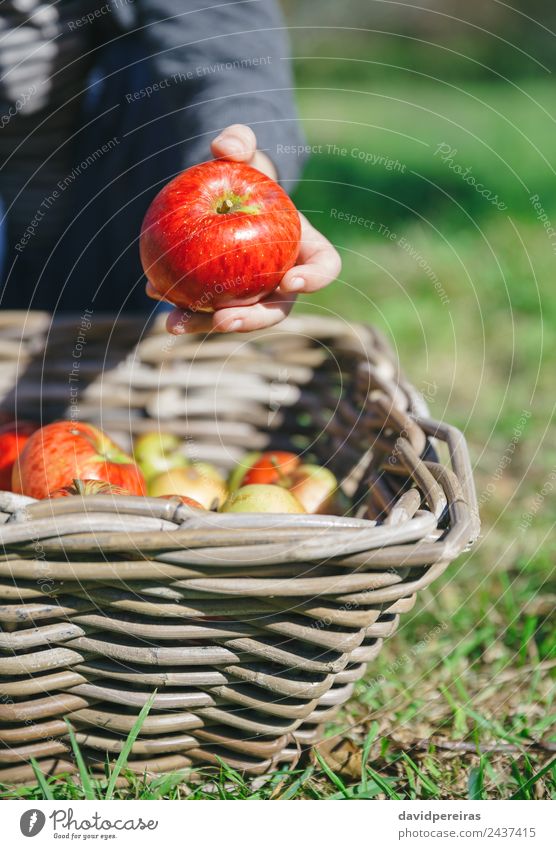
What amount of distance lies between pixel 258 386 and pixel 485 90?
315 inches

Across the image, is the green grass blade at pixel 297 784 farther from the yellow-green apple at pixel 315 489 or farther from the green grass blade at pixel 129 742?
the yellow-green apple at pixel 315 489

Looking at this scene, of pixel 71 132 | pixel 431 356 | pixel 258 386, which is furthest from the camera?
pixel 431 356

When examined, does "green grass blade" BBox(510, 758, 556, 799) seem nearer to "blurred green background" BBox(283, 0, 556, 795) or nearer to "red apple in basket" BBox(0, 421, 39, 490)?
"blurred green background" BBox(283, 0, 556, 795)

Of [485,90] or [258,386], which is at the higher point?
[485,90]

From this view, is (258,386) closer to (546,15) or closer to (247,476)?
(247,476)

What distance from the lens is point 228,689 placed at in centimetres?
102

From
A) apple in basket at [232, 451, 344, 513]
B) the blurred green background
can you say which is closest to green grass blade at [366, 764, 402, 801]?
the blurred green background

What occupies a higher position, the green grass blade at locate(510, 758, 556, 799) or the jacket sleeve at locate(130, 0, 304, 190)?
the jacket sleeve at locate(130, 0, 304, 190)

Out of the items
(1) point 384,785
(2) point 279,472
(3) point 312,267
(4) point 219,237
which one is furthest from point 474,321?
(1) point 384,785

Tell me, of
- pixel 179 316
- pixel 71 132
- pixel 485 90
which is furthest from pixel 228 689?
pixel 485 90

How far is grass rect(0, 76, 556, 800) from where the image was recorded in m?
1.12

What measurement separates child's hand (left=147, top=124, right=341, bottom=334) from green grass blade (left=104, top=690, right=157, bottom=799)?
18.7 inches

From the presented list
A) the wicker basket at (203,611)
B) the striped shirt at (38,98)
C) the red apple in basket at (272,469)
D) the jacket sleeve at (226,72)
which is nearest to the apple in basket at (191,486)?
the red apple in basket at (272,469)
